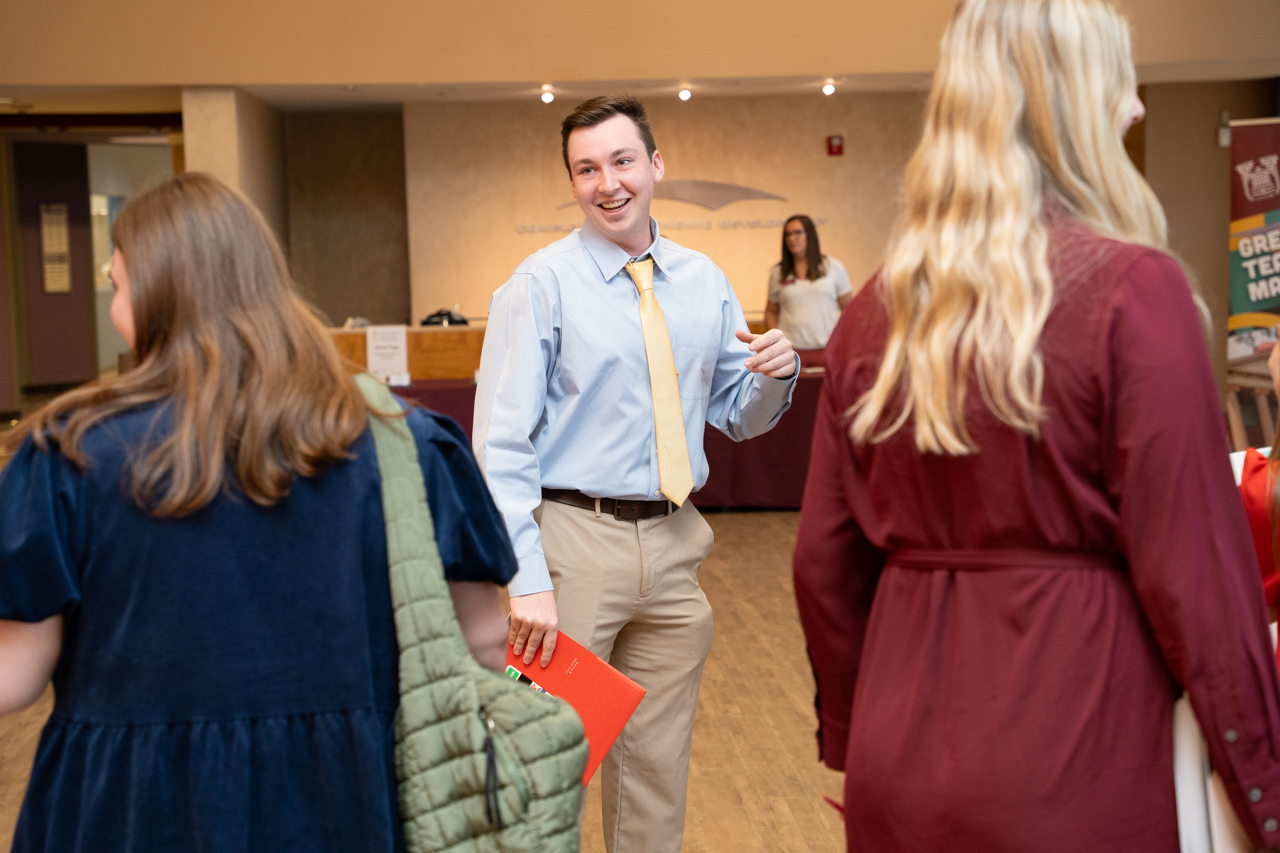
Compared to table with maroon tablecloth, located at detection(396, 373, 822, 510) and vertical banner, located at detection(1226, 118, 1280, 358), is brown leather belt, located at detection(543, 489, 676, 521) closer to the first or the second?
table with maroon tablecloth, located at detection(396, 373, 822, 510)

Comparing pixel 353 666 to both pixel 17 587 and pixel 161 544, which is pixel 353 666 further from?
pixel 17 587

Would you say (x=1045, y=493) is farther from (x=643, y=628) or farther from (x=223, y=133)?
(x=223, y=133)

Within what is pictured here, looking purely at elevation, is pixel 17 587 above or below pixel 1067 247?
below

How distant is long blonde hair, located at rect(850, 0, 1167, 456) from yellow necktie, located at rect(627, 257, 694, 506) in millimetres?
933

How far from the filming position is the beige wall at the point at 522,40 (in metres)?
9.55

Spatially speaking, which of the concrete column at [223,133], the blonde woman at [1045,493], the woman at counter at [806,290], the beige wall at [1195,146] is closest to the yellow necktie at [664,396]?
the blonde woman at [1045,493]

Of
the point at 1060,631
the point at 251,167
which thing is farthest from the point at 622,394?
the point at 251,167

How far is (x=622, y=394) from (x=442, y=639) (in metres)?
1.00

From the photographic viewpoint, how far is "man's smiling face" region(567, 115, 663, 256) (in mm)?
2193

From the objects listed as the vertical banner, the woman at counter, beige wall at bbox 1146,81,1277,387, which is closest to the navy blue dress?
the woman at counter

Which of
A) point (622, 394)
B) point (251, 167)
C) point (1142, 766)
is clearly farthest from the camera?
point (251, 167)

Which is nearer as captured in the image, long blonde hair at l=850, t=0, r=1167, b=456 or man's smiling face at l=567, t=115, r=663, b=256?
long blonde hair at l=850, t=0, r=1167, b=456

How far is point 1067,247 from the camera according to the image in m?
1.14

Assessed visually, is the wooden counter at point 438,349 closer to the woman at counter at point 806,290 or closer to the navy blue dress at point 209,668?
the woman at counter at point 806,290
